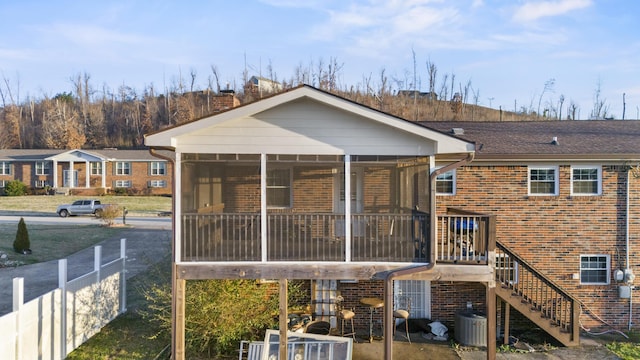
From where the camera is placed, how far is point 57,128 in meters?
73.3

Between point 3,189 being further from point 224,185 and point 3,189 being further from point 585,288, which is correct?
point 585,288

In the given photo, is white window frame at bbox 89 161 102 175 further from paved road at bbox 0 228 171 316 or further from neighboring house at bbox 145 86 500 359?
neighboring house at bbox 145 86 500 359

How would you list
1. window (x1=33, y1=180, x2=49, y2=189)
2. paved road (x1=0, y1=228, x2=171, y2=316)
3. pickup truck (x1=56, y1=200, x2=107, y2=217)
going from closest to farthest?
paved road (x1=0, y1=228, x2=171, y2=316) → pickup truck (x1=56, y1=200, x2=107, y2=217) → window (x1=33, y1=180, x2=49, y2=189)

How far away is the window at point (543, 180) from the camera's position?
12695mm

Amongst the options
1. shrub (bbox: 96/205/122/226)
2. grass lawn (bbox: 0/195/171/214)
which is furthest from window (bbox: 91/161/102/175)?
shrub (bbox: 96/205/122/226)

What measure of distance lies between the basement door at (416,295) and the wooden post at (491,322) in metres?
3.40

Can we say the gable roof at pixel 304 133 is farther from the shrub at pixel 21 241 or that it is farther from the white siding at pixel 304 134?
the shrub at pixel 21 241

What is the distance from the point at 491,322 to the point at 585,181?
569 cm

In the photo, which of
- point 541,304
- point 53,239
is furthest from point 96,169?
point 541,304

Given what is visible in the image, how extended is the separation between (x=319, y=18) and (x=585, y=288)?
2532cm

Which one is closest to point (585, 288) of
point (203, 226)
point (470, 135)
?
point (470, 135)

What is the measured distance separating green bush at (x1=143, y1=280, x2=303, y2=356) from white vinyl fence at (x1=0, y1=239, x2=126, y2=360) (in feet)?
5.80

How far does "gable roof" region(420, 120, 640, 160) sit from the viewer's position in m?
12.1

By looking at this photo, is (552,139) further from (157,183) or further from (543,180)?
(157,183)
